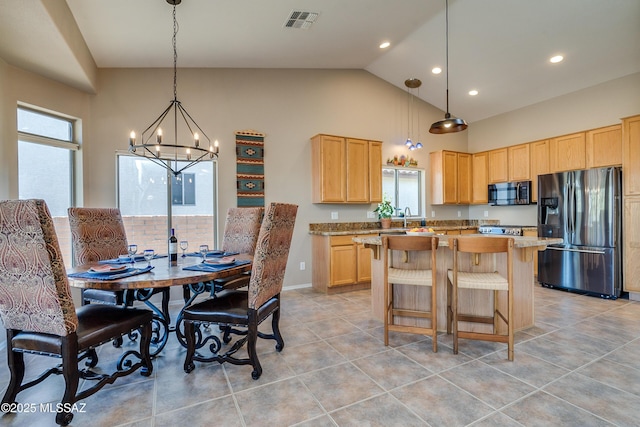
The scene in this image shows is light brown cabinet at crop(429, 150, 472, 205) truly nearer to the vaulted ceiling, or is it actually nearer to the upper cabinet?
the vaulted ceiling

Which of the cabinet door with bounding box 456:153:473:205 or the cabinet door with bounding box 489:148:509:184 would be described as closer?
the cabinet door with bounding box 489:148:509:184

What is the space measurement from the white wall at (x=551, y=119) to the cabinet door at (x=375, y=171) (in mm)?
2569

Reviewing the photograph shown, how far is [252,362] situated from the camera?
2.20 meters

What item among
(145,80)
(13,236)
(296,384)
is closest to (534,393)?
(296,384)

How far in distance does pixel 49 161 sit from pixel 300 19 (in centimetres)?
320

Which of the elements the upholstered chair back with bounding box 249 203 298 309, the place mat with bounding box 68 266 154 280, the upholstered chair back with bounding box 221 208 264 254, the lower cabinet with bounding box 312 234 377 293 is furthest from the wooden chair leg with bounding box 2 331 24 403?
the lower cabinet with bounding box 312 234 377 293

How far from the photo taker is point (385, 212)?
547cm

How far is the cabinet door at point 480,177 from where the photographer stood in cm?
614

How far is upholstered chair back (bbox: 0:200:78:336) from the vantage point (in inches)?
61.9

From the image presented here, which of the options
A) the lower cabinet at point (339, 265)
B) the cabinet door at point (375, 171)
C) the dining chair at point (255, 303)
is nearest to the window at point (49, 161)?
the dining chair at point (255, 303)

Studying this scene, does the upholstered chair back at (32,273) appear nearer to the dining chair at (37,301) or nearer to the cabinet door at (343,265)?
the dining chair at (37,301)

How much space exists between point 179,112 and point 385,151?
11.2 ft

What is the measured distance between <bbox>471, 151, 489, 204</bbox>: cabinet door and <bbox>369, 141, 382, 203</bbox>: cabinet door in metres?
2.34

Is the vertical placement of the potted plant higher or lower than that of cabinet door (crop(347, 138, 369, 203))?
lower
